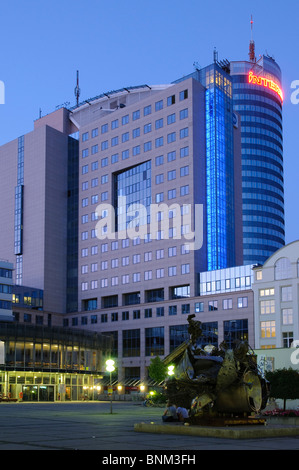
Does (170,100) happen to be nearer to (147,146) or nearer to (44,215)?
(147,146)

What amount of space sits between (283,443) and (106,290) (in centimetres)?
11505

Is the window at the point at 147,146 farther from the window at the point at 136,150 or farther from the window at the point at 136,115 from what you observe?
the window at the point at 136,115

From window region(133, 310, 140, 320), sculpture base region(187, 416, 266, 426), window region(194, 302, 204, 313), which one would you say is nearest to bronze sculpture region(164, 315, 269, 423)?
sculpture base region(187, 416, 266, 426)

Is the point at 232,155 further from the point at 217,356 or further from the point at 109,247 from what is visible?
the point at 217,356

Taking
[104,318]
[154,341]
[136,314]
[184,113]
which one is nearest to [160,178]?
[184,113]

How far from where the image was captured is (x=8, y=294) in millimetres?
116438

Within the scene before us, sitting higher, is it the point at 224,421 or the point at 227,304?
the point at 227,304

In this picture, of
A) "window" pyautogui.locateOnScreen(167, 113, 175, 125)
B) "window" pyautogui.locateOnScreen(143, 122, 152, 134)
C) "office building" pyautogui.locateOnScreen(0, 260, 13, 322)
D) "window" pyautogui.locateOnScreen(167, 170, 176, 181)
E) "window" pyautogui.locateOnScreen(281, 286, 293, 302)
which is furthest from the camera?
"window" pyautogui.locateOnScreen(143, 122, 152, 134)

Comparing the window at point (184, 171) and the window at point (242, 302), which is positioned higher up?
the window at point (184, 171)

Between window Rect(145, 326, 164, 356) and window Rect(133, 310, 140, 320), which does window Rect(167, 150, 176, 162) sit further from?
window Rect(145, 326, 164, 356)

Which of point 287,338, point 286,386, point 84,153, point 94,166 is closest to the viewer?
point 286,386

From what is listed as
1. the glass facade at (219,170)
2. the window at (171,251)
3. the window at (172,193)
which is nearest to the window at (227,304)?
the glass facade at (219,170)

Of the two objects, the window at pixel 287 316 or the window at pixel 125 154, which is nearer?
the window at pixel 287 316
